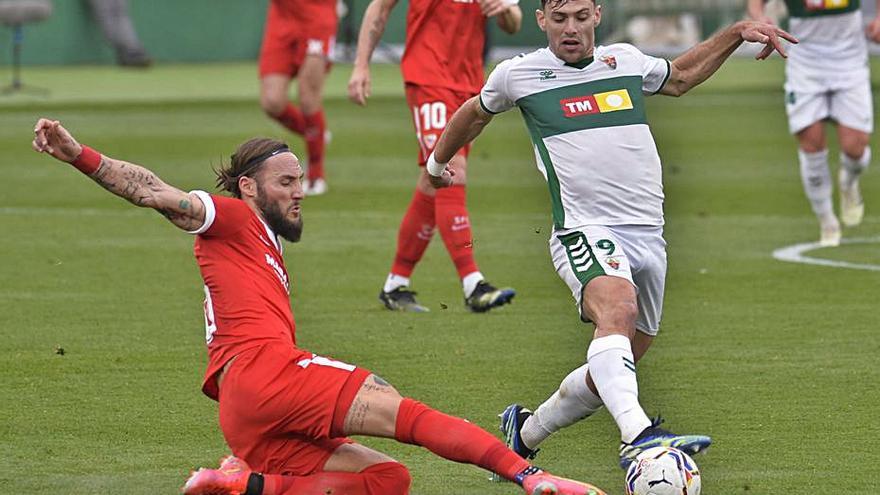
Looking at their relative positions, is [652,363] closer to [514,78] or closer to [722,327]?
[722,327]

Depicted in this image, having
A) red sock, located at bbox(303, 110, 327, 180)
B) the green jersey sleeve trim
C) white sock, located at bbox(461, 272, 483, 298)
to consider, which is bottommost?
red sock, located at bbox(303, 110, 327, 180)

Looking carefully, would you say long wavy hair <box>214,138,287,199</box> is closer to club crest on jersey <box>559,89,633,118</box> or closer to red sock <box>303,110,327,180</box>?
club crest on jersey <box>559,89,633,118</box>

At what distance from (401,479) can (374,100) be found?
21067mm

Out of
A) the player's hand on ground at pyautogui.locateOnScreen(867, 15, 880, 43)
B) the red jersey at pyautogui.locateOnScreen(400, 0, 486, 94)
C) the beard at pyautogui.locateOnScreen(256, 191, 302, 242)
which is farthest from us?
the player's hand on ground at pyautogui.locateOnScreen(867, 15, 880, 43)

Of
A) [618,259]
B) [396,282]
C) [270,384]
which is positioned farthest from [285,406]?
[396,282]

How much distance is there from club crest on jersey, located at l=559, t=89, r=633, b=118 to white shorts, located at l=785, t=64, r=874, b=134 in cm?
635

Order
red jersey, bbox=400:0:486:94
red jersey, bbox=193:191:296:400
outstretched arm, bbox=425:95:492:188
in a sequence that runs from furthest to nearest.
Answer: red jersey, bbox=400:0:486:94 → outstretched arm, bbox=425:95:492:188 → red jersey, bbox=193:191:296:400

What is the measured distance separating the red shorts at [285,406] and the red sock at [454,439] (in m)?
0.21

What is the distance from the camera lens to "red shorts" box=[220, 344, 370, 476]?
5.96 m

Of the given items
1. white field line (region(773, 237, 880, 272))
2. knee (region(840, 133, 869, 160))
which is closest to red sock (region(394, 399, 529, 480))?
white field line (region(773, 237, 880, 272))

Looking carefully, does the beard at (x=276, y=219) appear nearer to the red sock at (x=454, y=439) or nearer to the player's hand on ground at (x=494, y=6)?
the red sock at (x=454, y=439)

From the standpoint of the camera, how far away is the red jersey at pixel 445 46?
426 inches

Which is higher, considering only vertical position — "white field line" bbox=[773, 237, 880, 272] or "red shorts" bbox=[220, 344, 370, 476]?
"red shorts" bbox=[220, 344, 370, 476]

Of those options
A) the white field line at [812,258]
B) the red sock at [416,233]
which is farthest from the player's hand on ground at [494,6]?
the white field line at [812,258]
